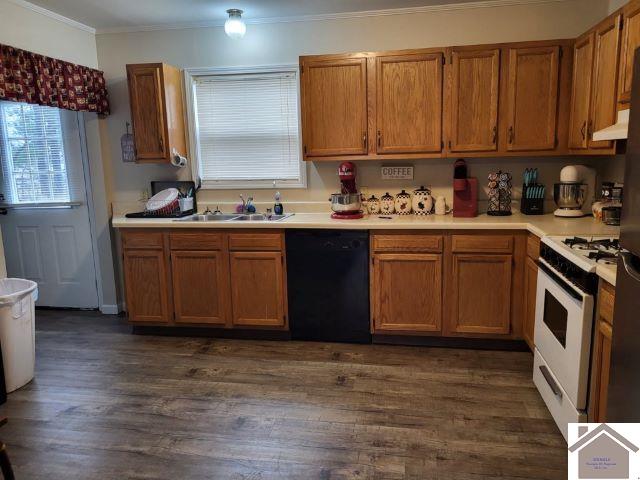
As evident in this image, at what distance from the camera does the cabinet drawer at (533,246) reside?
285 centimetres

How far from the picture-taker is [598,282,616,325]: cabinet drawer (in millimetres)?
1805

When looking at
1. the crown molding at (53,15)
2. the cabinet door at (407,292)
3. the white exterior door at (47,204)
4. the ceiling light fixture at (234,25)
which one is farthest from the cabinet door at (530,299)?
the crown molding at (53,15)

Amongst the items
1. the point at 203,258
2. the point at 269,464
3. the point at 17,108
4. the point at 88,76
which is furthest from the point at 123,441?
the point at 17,108

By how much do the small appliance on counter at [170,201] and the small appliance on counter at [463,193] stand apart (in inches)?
85.9

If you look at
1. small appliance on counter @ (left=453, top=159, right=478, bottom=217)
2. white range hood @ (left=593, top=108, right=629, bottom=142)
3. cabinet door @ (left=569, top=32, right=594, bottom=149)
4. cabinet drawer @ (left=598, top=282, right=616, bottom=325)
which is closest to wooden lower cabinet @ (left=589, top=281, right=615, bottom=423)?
cabinet drawer @ (left=598, top=282, right=616, bottom=325)

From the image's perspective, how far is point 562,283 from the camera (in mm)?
2244

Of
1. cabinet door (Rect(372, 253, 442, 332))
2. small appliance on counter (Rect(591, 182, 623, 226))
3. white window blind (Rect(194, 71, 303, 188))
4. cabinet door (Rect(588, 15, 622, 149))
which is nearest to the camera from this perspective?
cabinet door (Rect(588, 15, 622, 149))

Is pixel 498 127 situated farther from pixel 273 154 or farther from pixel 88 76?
pixel 88 76

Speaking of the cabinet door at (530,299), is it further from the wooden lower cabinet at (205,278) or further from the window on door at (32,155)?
the window on door at (32,155)

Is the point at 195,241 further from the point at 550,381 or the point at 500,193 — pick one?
the point at 550,381

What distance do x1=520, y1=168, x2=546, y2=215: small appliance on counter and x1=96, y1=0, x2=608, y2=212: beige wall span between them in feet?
0.44

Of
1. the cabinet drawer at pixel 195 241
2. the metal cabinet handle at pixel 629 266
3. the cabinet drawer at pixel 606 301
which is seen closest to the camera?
the metal cabinet handle at pixel 629 266

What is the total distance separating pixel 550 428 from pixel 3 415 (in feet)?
9.65

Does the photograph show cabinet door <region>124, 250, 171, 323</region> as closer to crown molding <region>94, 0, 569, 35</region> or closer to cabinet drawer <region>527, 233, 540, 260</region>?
crown molding <region>94, 0, 569, 35</region>
